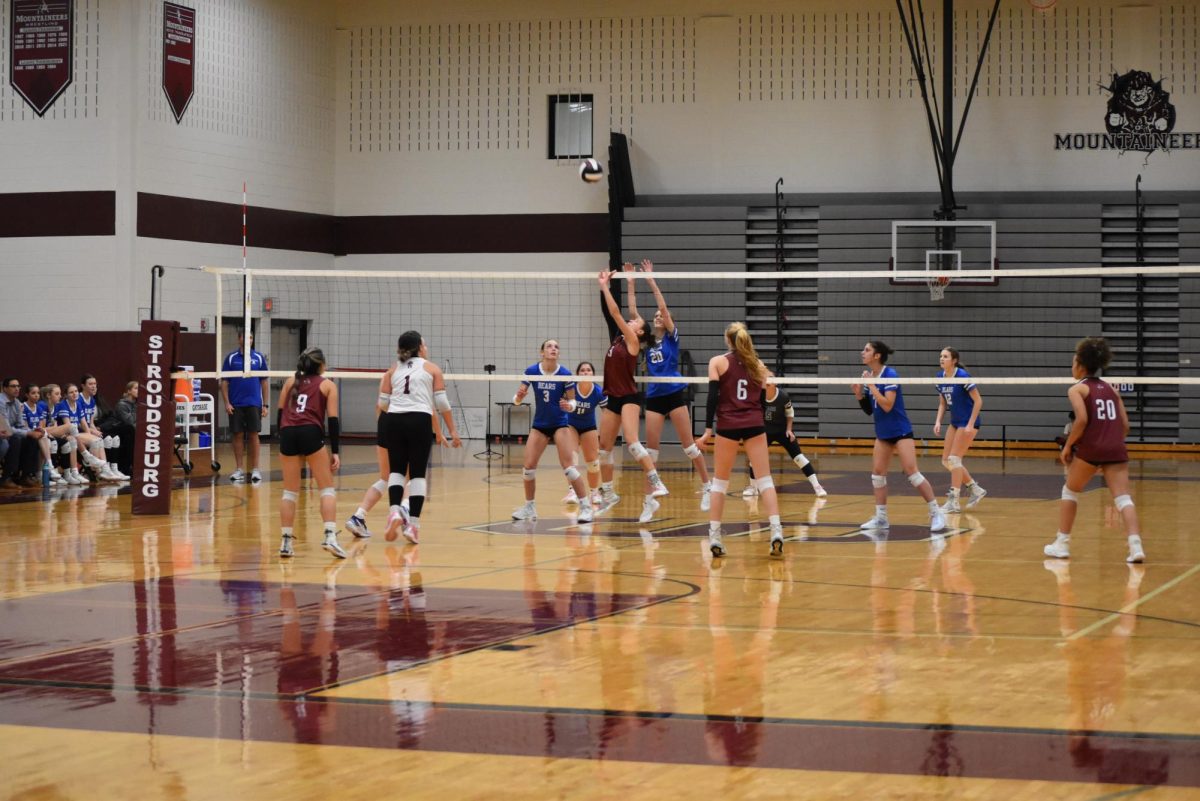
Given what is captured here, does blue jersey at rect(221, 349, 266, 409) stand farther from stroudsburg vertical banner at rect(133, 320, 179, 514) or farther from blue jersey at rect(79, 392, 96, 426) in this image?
stroudsburg vertical banner at rect(133, 320, 179, 514)

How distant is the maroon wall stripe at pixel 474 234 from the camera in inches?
1083

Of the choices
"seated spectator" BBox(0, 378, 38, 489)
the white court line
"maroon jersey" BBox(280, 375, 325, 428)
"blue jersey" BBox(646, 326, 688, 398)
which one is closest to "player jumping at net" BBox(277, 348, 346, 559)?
"maroon jersey" BBox(280, 375, 325, 428)

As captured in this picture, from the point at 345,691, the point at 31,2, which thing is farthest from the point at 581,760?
the point at 31,2

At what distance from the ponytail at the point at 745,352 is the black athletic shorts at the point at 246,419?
31.8 ft

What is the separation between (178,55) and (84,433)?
8261mm

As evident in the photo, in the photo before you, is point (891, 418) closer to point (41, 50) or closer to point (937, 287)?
point (937, 287)

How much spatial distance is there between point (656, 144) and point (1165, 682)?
70.9 feet

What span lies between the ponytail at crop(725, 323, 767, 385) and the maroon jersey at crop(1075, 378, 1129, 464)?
2432 mm

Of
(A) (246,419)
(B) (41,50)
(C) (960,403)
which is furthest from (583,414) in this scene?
(B) (41,50)

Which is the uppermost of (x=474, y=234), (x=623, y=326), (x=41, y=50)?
(x=41, y=50)

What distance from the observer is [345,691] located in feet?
21.1

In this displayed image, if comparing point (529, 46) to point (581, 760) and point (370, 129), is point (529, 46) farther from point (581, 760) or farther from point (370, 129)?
point (581, 760)

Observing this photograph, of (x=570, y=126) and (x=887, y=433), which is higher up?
(x=570, y=126)

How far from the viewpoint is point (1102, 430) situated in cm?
1078
